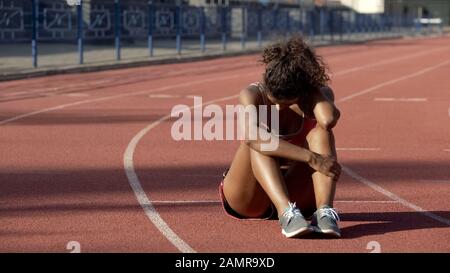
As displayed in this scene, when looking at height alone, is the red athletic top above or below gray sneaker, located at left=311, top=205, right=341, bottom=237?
above

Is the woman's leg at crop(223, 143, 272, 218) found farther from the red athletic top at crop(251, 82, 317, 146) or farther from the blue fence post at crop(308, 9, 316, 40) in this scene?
the blue fence post at crop(308, 9, 316, 40)

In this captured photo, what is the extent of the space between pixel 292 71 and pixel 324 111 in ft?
1.21

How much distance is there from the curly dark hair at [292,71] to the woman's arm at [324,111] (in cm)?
A: 8

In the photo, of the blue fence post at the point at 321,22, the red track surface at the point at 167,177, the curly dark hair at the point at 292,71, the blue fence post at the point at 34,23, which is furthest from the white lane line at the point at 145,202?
the blue fence post at the point at 321,22

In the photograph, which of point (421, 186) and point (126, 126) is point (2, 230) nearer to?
point (421, 186)

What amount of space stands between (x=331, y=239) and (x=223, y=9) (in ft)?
123

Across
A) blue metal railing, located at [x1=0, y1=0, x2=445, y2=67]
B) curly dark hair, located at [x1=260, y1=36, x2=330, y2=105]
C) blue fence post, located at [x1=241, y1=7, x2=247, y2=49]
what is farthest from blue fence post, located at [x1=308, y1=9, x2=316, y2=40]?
curly dark hair, located at [x1=260, y1=36, x2=330, y2=105]

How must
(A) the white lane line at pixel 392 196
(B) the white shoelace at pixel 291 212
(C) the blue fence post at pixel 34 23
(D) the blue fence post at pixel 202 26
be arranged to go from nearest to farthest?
(B) the white shoelace at pixel 291 212
(A) the white lane line at pixel 392 196
(C) the blue fence post at pixel 34 23
(D) the blue fence post at pixel 202 26

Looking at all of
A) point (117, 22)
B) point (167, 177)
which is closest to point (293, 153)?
point (167, 177)

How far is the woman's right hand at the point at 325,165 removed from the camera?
776 centimetres

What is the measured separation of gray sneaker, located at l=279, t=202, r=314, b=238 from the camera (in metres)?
7.59

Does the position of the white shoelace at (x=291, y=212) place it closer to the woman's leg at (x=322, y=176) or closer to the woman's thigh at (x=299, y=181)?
the woman's leg at (x=322, y=176)
